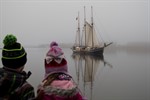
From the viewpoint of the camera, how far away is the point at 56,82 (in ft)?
7.59

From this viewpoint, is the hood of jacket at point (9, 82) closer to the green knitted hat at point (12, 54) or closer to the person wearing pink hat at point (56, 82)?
the green knitted hat at point (12, 54)

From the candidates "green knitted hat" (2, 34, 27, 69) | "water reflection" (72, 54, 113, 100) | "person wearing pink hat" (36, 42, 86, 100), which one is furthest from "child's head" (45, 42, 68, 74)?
"water reflection" (72, 54, 113, 100)

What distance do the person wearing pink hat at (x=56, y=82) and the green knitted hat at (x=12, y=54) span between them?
0.99 ft

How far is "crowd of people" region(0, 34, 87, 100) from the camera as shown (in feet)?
6.65

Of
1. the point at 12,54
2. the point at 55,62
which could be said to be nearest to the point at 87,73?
the point at 55,62

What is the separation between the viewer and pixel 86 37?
4600 cm

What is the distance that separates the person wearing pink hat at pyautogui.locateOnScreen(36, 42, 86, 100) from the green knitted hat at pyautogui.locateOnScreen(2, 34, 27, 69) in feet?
0.99

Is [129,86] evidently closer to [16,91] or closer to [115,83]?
[115,83]

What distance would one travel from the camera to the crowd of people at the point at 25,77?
2.03 meters

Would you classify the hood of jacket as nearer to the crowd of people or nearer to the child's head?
the crowd of people

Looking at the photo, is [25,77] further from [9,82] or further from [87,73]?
[87,73]

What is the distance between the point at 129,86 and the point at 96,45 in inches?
1221

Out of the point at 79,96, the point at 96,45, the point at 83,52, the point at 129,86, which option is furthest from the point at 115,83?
the point at 83,52

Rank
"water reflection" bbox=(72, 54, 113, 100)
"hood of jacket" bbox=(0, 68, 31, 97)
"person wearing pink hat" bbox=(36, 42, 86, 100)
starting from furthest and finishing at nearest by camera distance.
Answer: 1. "water reflection" bbox=(72, 54, 113, 100)
2. "person wearing pink hat" bbox=(36, 42, 86, 100)
3. "hood of jacket" bbox=(0, 68, 31, 97)
